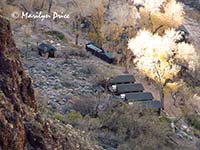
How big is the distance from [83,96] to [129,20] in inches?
633

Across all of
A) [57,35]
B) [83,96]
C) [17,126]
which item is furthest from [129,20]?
[17,126]

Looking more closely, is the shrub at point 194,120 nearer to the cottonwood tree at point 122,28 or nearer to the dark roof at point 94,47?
the cottonwood tree at point 122,28

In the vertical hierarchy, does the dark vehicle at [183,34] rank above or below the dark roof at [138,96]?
above

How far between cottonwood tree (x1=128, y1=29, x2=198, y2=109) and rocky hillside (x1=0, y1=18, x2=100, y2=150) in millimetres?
23734

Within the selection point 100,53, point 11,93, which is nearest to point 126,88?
point 100,53

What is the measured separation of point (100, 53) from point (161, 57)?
579cm

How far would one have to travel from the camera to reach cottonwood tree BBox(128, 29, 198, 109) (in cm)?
3612

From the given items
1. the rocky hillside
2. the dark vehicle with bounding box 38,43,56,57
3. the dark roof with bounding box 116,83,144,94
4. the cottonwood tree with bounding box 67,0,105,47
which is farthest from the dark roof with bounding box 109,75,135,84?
the rocky hillside

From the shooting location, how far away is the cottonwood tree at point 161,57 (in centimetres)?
3612

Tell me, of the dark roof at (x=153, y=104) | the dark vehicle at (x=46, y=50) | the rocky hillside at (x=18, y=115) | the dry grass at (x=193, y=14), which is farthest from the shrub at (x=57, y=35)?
the rocky hillside at (x=18, y=115)

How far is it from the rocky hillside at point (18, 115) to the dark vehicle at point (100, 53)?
27551mm

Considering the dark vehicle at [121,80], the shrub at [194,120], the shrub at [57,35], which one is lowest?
the shrub at [194,120]

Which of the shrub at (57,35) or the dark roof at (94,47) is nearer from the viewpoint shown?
the dark roof at (94,47)

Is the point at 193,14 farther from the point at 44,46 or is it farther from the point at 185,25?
the point at 44,46
